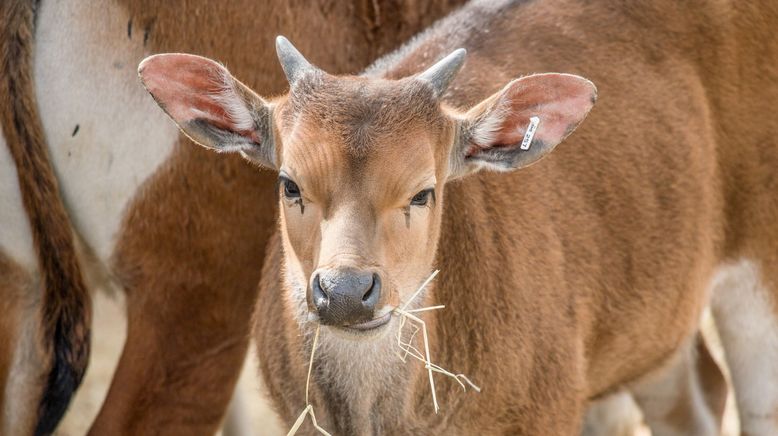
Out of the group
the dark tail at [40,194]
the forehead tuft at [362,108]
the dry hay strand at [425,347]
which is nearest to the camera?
the forehead tuft at [362,108]

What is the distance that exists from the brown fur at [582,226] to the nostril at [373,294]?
0.39 meters

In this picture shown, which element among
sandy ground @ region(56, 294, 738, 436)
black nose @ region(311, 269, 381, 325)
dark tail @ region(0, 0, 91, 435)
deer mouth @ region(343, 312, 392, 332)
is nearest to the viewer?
black nose @ region(311, 269, 381, 325)

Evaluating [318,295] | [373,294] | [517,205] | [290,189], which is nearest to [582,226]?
[517,205]

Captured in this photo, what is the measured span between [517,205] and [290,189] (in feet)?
3.85

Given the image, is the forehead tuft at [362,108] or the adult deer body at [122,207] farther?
the adult deer body at [122,207]

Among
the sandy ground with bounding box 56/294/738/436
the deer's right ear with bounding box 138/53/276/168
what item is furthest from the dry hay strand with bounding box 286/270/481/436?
the sandy ground with bounding box 56/294/738/436

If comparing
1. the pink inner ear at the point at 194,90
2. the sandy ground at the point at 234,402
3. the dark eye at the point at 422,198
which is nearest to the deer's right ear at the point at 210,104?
the pink inner ear at the point at 194,90

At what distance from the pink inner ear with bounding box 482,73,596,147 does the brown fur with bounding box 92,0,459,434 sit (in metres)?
1.24

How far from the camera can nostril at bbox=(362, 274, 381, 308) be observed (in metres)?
4.62

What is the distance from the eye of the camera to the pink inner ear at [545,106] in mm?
5145

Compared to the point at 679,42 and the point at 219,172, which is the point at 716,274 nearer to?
the point at 679,42

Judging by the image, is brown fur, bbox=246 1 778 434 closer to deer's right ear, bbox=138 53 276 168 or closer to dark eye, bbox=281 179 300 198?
dark eye, bbox=281 179 300 198

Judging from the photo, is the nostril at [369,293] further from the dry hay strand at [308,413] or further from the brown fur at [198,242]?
the brown fur at [198,242]

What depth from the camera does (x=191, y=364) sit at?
6.16 m
